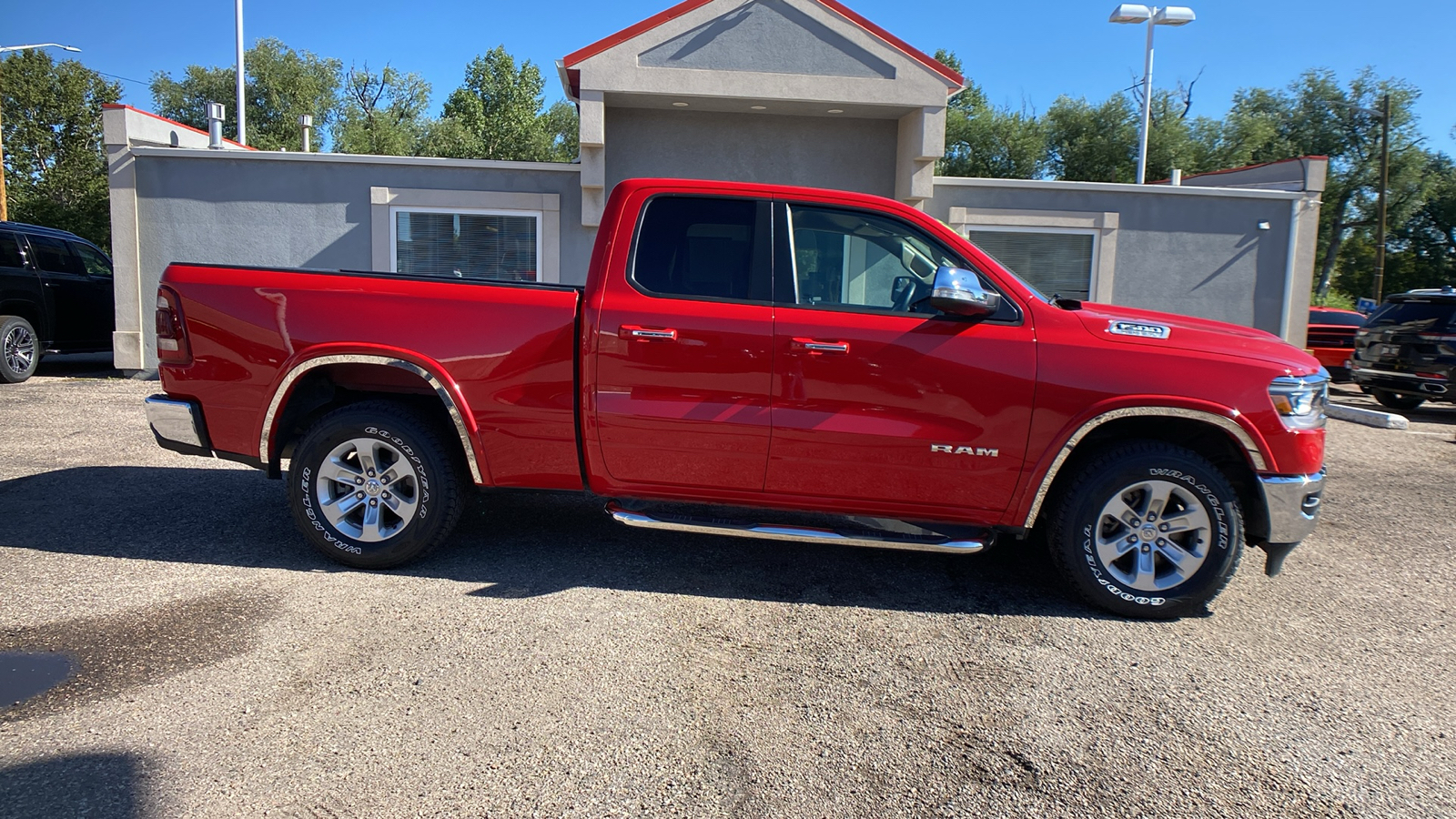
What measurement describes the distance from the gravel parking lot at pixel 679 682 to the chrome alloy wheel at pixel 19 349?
7281mm

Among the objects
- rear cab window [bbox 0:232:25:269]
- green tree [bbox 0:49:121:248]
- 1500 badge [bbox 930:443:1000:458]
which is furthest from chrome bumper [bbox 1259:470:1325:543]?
green tree [bbox 0:49:121:248]

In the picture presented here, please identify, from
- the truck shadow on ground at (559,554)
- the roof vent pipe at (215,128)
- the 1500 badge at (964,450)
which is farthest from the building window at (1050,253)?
the roof vent pipe at (215,128)

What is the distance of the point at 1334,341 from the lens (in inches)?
670

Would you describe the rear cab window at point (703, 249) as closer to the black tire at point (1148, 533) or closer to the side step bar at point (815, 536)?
the side step bar at point (815, 536)

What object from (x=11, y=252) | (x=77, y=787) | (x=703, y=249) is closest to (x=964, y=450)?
(x=703, y=249)

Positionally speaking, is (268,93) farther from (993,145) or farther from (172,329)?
(172,329)

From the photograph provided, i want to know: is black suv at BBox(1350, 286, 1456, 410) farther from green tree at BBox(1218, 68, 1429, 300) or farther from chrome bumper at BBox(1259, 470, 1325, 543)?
green tree at BBox(1218, 68, 1429, 300)

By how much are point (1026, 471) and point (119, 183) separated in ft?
42.6

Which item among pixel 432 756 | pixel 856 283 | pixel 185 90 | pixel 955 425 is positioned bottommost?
pixel 432 756

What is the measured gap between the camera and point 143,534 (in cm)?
535

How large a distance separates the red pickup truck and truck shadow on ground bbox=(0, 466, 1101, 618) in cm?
38

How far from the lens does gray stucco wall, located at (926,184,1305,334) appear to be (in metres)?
12.7

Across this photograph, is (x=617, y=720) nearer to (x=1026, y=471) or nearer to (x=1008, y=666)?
(x=1008, y=666)

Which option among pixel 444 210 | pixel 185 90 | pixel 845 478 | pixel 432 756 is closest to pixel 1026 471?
pixel 845 478
